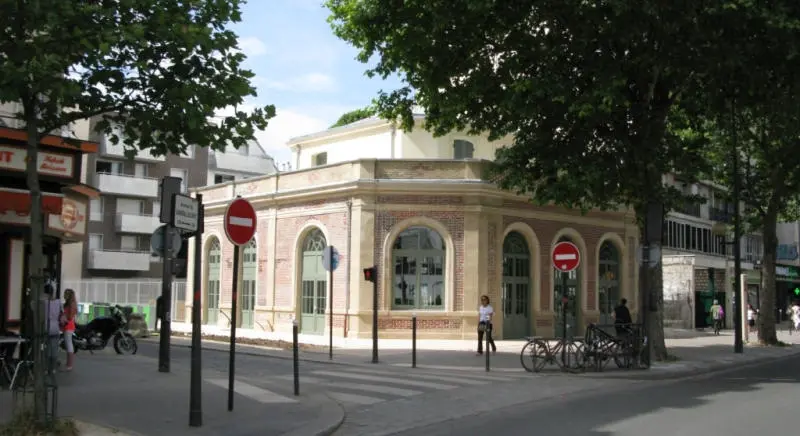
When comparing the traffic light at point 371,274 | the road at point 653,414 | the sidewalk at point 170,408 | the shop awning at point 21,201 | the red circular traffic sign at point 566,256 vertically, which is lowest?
the road at point 653,414

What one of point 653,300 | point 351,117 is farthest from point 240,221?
point 351,117

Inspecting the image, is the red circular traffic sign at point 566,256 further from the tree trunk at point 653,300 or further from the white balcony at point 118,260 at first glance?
the white balcony at point 118,260

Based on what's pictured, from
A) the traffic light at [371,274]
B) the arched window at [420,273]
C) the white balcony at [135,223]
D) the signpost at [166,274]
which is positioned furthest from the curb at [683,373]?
the white balcony at [135,223]

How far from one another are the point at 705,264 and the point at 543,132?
28800mm

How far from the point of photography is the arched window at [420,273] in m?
28.0

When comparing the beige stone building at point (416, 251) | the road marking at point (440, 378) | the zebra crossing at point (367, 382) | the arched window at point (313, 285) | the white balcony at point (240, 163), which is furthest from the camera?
the white balcony at point (240, 163)

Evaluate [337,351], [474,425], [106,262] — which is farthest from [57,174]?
[106,262]

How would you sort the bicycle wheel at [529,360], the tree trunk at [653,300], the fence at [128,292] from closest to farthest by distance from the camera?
the bicycle wheel at [529,360], the tree trunk at [653,300], the fence at [128,292]

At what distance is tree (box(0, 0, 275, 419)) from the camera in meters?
7.69

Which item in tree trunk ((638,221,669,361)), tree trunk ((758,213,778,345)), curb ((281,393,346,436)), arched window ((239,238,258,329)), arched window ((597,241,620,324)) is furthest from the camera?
arched window ((239,238,258,329))

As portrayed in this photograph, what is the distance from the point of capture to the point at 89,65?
332 inches

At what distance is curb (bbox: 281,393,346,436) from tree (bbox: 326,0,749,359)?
28.5 feet

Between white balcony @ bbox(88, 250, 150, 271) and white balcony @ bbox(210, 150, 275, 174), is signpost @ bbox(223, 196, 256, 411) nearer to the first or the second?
white balcony @ bbox(88, 250, 150, 271)

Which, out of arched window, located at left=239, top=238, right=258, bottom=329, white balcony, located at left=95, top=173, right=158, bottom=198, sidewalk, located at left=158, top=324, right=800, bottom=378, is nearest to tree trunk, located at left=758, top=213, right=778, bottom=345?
sidewalk, located at left=158, top=324, right=800, bottom=378
